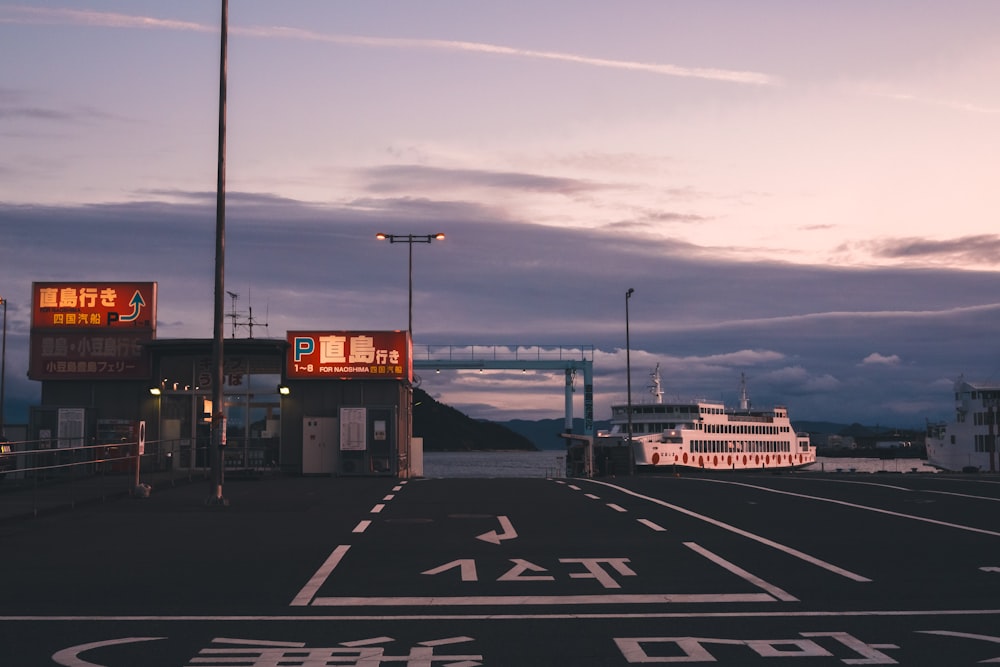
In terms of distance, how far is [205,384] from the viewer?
4472 centimetres

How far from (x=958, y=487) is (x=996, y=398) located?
3405 inches

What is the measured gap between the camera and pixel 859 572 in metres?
12.0

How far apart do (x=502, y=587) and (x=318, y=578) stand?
2019 mm

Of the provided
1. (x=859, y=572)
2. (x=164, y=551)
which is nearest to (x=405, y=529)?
(x=164, y=551)

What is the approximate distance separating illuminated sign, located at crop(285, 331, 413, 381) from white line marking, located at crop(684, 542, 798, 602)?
1215 inches

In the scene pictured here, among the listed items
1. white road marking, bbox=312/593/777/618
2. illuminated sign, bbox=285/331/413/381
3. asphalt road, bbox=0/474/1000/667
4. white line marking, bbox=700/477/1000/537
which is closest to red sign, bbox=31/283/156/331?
illuminated sign, bbox=285/331/413/381

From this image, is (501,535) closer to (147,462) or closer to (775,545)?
(775,545)

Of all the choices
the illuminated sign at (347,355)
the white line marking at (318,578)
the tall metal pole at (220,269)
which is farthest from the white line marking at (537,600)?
the illuminated sign at (347,355)

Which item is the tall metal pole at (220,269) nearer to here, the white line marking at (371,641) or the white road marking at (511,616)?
the white road marking at (511,616)

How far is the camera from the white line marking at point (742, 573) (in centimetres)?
1046

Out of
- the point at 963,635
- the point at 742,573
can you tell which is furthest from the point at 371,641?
the point at 742,573

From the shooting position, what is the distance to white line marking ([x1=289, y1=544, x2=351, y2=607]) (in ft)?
33.8

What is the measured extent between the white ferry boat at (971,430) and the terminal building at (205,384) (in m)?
74.9

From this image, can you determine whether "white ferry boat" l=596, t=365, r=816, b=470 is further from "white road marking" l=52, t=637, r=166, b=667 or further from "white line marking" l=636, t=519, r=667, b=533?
"white road marking" l=52, t=637, r=166, b=667
